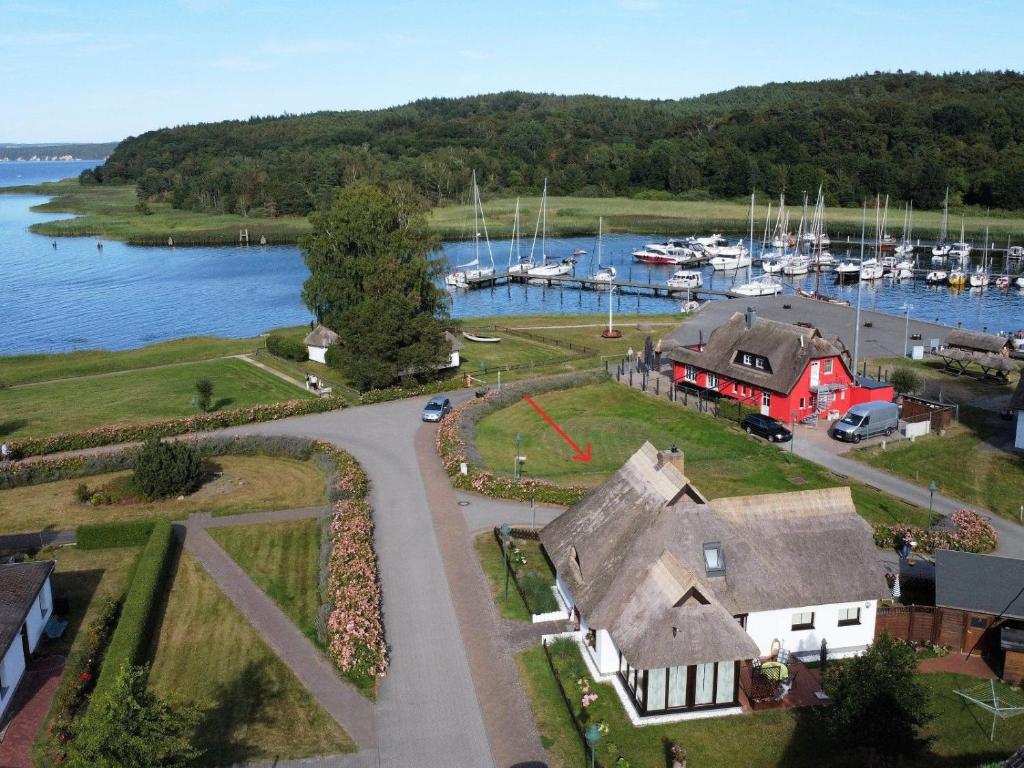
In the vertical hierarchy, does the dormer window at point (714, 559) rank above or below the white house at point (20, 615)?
above

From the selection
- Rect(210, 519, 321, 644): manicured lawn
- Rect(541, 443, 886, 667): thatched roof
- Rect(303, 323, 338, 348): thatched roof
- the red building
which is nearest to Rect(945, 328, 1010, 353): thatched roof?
the red building

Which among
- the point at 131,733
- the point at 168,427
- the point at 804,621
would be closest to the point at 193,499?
Result: the point at 168,427

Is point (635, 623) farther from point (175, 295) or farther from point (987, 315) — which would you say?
point (175, 295)

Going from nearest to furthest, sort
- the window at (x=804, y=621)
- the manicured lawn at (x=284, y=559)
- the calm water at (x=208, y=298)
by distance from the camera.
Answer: the window at (x=804, y=621) → the manicured lawn at (x=284, y=559) → the calm water at (x=208, y=298)

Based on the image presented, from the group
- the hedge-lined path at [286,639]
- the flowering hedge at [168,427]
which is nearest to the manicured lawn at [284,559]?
the hedge-lined path at [286,639]

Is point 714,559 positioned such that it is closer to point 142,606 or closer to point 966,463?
point 142,606

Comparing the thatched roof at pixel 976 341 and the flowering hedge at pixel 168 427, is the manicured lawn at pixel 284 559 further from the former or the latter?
the thatched roof at pixel 976 341

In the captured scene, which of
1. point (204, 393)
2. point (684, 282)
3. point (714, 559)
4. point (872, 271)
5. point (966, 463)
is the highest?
point (872, 271)

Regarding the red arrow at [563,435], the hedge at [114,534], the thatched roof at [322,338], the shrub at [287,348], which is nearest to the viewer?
the hedge at [114,534]
